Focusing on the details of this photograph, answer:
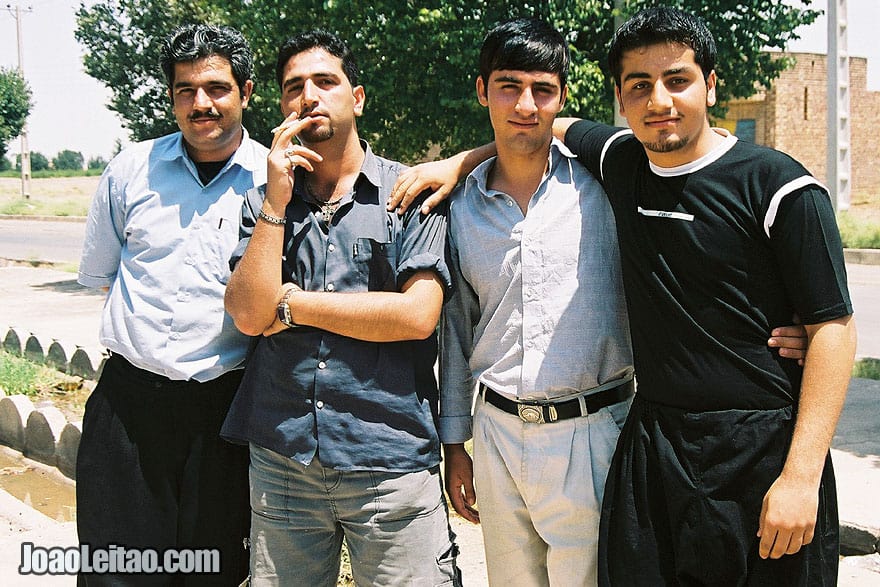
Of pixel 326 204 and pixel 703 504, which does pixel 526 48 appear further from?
pixel 703 504

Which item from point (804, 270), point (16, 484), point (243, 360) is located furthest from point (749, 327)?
point (16, 484)

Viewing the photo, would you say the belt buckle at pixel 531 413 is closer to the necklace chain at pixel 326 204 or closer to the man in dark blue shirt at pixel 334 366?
the man in dark blue shirt at pixel 334 366

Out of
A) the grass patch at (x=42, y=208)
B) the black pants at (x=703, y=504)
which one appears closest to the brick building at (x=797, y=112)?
the black pants at (x=703, y=504)

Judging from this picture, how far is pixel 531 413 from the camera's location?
8.62 ft

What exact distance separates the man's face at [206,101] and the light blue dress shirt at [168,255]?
0.12 metres

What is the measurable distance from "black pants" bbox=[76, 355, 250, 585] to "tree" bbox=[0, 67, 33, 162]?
128 ft

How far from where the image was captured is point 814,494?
85.9 inches

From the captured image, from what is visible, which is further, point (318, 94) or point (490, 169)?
point (490, 169)

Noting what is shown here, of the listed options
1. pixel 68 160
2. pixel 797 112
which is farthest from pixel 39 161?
pixel 797 112

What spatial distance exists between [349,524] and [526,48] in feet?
4.84

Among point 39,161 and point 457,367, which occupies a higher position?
point 39,161

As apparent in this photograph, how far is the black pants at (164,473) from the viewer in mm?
3033

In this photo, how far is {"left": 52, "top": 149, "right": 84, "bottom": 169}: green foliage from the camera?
3221 inches

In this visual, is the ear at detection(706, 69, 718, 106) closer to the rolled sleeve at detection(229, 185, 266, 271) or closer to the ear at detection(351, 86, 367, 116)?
the ear at detection(351, 86, 367, 116)
